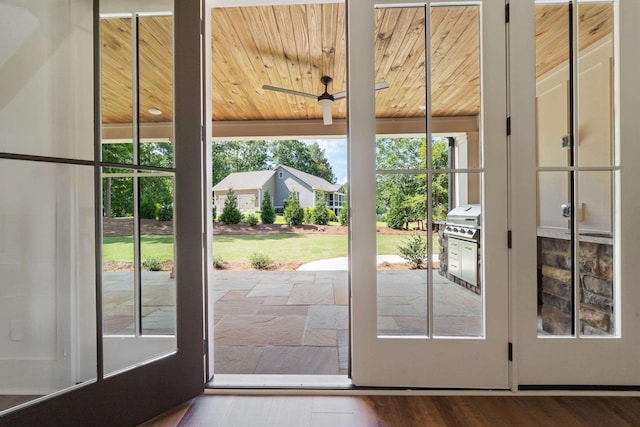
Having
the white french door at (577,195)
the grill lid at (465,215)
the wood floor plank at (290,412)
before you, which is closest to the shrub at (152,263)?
the wood floor plank at (290,412)

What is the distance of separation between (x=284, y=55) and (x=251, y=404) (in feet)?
10.1

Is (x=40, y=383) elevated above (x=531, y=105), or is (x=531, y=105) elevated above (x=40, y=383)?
(x=531, y=105)

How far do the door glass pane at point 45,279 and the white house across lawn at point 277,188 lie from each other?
774 cm

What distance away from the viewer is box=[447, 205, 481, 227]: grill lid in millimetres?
1668

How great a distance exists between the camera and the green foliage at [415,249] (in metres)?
1.73

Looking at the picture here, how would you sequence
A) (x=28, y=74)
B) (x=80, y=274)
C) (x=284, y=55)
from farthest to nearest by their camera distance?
1. (x=284, y=55)
2. (x=80, y=274)
3. (x=28, y=74)

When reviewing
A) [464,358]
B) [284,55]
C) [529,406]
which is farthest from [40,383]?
[284,55]

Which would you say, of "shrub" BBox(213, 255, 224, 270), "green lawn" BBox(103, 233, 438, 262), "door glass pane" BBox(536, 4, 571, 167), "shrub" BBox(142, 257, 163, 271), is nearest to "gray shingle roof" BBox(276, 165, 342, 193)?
"green lawn" BBox(103, 233, 438, 262)

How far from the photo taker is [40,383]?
1.27 m

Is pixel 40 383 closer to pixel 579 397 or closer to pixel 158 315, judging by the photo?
pixel 158 315

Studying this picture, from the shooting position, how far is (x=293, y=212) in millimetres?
9406

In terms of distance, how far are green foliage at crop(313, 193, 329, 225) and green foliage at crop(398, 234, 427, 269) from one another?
767 centimetres

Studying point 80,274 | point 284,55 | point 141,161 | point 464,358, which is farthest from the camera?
point 284,55

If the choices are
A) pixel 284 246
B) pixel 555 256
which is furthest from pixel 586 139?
pixel 284 246
